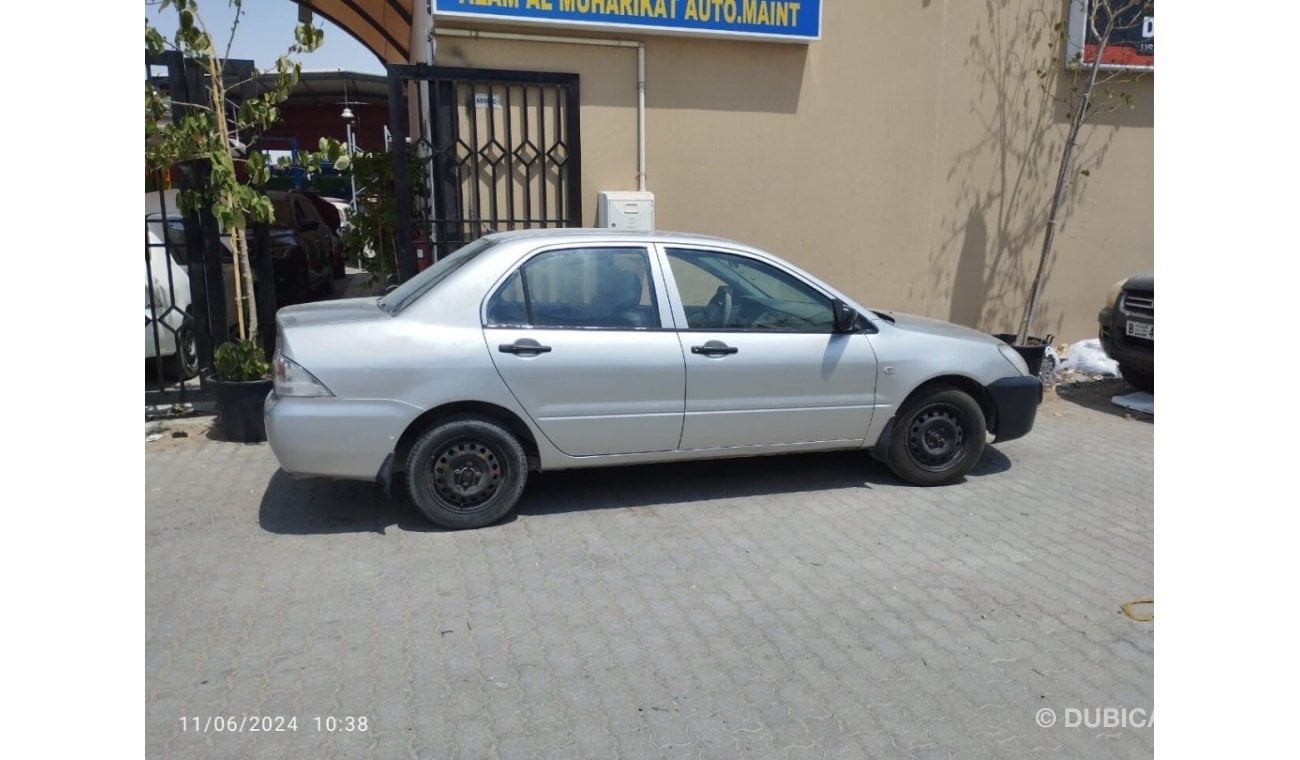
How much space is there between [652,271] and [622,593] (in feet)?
6.10

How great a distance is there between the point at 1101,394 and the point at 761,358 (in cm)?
504

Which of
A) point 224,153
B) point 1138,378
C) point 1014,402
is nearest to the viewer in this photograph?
point 1014,402

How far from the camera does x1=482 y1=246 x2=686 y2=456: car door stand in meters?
4.96

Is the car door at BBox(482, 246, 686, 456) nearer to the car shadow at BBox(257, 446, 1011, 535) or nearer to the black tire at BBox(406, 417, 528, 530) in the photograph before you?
the black tire at BBox(406, 417, 528, 530)

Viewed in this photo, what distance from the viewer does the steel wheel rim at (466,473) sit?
4957 mm

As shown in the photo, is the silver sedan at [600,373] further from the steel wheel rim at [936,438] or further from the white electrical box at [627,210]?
the white electrical box at [627,210]

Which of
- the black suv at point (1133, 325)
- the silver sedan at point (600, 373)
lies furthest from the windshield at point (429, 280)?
the black suv at point (1133, 325)

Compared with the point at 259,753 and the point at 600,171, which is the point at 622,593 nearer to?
the point at 259,753

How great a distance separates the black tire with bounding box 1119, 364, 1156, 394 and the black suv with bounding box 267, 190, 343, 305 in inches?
339

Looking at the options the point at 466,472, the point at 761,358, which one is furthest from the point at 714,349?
the point at 466,472

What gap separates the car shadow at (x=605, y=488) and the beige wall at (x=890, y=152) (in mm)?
2949

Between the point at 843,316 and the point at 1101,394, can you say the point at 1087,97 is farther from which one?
the point at 843,316

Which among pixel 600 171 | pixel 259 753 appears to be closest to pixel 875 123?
pixel 600 171

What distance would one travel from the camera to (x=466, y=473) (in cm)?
499
